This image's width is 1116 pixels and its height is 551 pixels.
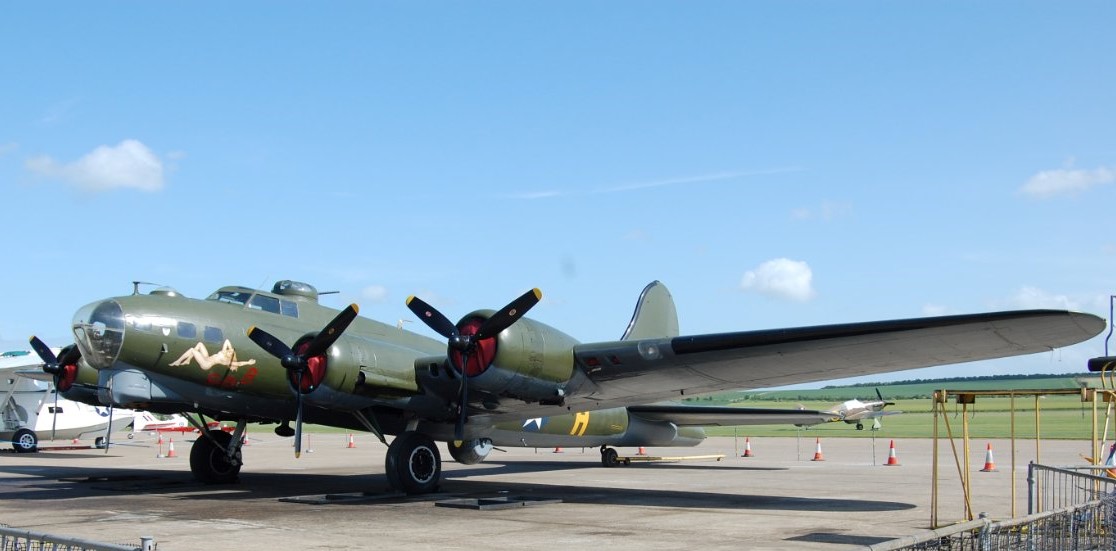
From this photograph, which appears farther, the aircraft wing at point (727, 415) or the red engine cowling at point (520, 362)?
the aircraft wing at point (727, 415)

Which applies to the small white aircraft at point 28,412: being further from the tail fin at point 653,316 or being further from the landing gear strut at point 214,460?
the tail fin at point 653,316

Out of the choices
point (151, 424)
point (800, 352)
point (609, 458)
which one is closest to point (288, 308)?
point (800, 352)

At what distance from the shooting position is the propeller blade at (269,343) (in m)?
14.6

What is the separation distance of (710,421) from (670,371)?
8.59 m

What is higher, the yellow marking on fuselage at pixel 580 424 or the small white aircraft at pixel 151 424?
the yellow marking on fuselage at pixel 580 424

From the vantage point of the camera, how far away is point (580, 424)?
21.0 m

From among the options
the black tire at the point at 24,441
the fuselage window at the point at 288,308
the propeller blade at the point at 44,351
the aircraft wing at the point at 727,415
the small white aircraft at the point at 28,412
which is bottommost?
the black tire at the point at 24,441

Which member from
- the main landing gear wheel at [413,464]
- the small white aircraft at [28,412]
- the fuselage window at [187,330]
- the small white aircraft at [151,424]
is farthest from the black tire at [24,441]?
the main landing gear wheel at [413,464]

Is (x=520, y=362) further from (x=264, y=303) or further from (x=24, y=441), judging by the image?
(x=24, y=441)

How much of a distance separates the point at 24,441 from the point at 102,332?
75.4 feet

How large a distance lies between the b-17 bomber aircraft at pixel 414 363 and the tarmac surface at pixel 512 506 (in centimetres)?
137

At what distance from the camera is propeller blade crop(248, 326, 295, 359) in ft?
48.0

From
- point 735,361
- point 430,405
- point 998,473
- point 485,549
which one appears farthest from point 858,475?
point 485,549

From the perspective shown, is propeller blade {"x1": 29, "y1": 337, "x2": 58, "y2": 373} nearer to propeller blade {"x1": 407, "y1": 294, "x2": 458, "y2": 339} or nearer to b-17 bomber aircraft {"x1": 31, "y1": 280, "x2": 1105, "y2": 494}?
b-17 bomber aircraft {"x1": 31, "y1": 280, "x2": 1105, "y2": 494}
